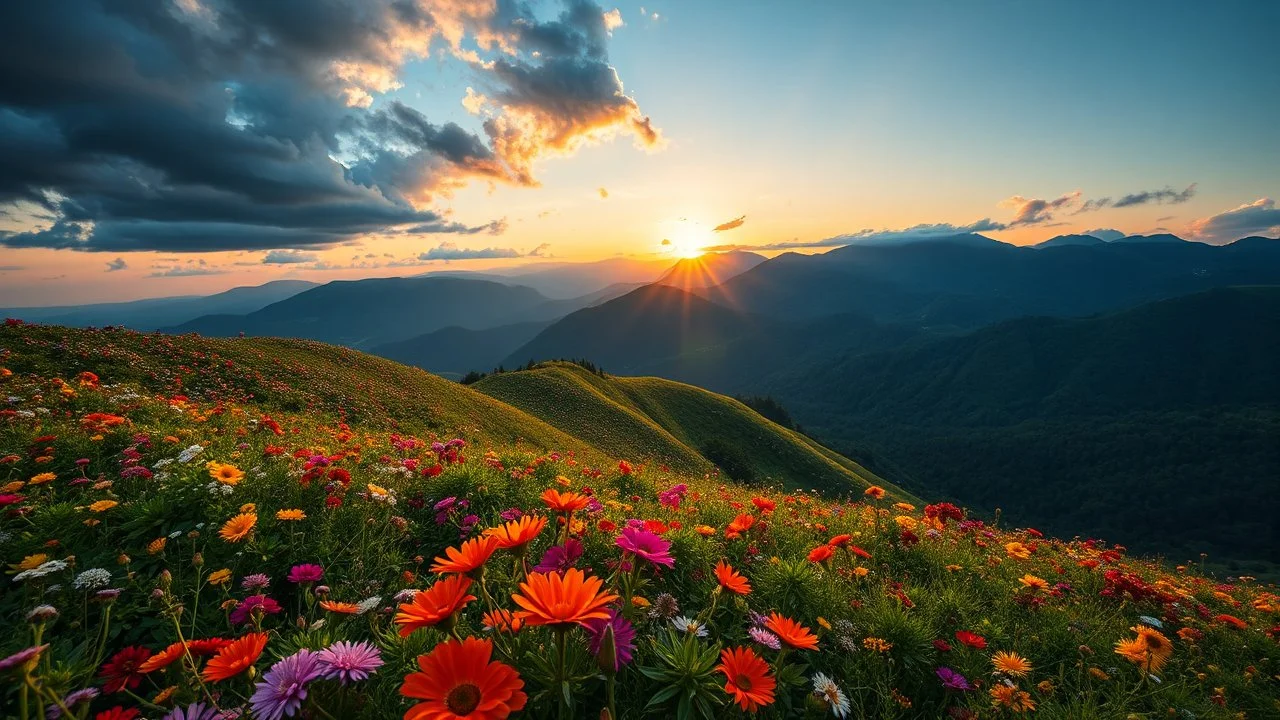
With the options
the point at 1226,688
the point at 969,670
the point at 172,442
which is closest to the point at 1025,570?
the point at 1226,688

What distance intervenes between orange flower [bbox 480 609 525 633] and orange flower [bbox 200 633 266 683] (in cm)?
78

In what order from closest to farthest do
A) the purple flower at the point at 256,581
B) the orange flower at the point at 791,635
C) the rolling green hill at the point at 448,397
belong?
the orange flower at the point at 791,635, the purple flower at the point at 256,581, the rolling green hill at the point at 448,397

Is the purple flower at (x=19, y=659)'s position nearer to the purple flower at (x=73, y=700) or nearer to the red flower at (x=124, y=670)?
the purple flower at (x=73, y=700)

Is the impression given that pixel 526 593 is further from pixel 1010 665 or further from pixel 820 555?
pixel 1010 665

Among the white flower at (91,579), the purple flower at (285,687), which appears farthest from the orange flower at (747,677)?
the white flower at (91,579)

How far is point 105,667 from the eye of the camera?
7.00ft

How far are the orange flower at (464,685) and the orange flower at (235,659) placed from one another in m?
0.73

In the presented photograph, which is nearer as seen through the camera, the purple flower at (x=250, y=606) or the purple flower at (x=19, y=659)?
the purple flower at (x=19, y=659)

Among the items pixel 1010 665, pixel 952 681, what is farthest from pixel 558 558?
pixel 1010 665

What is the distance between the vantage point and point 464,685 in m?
1.54

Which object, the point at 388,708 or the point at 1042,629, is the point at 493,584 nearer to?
the point at 388,708

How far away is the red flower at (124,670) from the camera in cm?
210

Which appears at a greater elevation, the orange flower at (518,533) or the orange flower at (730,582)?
the orange flower at (518,533)

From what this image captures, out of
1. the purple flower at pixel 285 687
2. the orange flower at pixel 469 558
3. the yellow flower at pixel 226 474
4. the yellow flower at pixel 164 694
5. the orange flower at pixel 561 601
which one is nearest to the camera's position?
the orange flower at pixel 561 601
